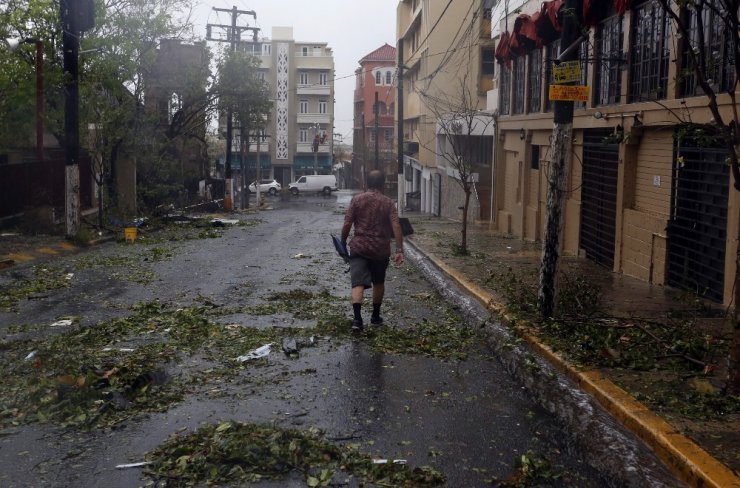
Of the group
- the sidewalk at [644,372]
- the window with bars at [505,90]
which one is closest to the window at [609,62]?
the sidewalk at [644,372]

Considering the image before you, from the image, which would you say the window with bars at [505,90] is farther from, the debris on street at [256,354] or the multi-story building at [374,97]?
the multi-story building at [374,97]

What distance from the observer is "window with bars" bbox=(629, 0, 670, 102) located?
14820mm

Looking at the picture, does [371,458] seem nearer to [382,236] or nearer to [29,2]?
[382,236]

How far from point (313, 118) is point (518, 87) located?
64890 mm

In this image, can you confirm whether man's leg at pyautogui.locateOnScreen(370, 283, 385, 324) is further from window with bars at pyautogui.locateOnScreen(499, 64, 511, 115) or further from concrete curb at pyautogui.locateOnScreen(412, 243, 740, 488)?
window with bars at pyautogui.locateOnScreen(499, 64, 511, 115)

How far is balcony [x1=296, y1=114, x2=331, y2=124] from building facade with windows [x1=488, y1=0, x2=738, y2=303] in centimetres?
6747

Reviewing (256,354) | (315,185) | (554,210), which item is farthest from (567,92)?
(315,185)

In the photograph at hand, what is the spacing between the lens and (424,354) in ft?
29.3

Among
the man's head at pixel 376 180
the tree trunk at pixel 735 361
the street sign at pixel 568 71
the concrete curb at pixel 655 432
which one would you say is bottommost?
the concrete curb at pixel 655 432

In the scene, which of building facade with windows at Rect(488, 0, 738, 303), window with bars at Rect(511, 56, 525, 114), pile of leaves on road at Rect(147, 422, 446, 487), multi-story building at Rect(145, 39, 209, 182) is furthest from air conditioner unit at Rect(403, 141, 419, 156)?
pile of leaves on road at Rect(147, 422, 446, 487)

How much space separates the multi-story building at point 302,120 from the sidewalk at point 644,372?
7204 cm

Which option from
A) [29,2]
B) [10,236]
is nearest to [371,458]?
[10,236]

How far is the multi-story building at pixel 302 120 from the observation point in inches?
3469

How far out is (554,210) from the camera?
32.1 feet
